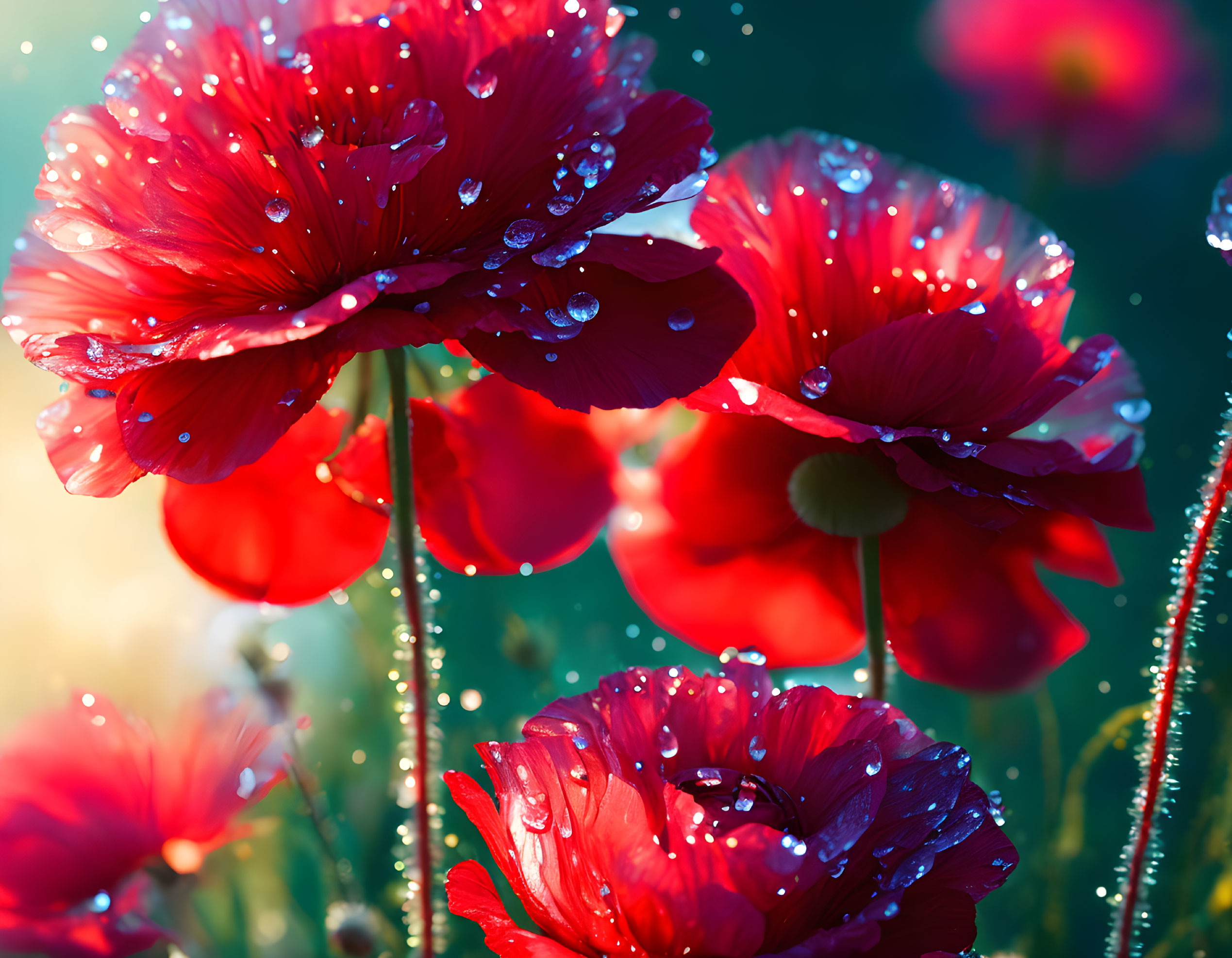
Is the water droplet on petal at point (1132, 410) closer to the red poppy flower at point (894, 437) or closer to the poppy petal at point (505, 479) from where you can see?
the red poppy flower at point (894, 437)

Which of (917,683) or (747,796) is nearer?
(747,796)

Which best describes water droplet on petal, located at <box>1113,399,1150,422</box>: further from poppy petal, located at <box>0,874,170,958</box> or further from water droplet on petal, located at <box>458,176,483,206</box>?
poppy petal, located at <box>0,874,170,958</box>

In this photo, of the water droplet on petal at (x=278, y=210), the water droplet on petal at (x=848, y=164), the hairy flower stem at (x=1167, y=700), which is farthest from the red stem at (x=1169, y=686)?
the water droplet on petal at (x=278, y=210)

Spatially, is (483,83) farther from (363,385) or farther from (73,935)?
(73,935)

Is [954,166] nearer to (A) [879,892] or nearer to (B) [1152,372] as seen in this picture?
(B) [1152,372]

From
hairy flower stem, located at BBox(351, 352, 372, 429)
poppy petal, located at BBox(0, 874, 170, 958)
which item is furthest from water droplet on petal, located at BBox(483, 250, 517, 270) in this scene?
poppy petal, located at BBox(0, 874, 170, 958)

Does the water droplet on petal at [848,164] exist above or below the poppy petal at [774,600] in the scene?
above

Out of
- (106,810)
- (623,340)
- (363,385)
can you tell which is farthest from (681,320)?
(106,810)
